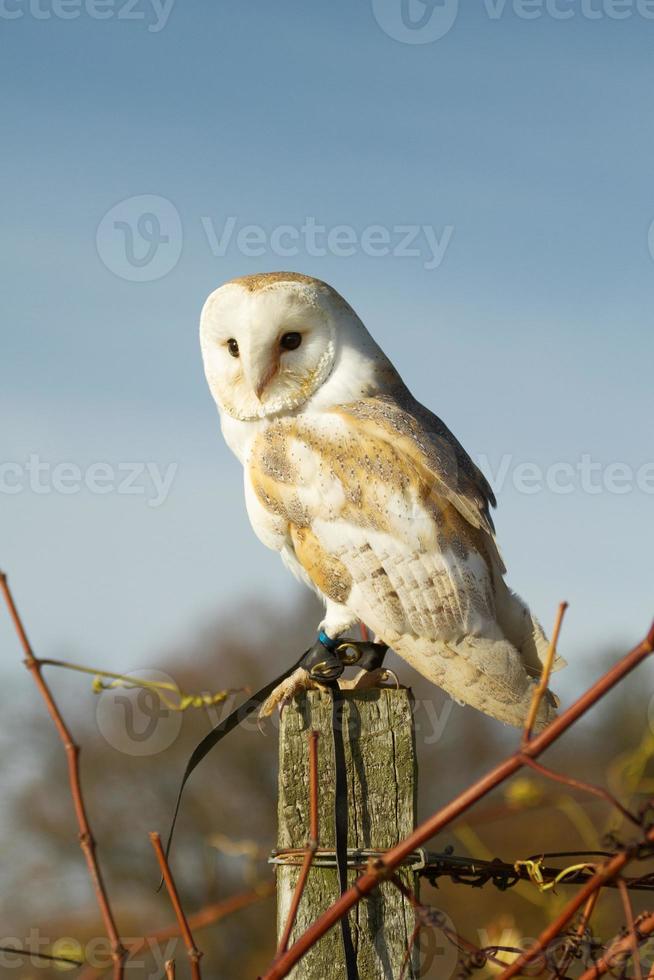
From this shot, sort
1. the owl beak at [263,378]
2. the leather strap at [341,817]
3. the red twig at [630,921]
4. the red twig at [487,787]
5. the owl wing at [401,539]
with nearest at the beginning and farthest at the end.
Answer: the red twig at [487,787], the red twig at [630,921], the leather strap at [341,817], the owl wing at [401,539], the owl beak at [263,378]

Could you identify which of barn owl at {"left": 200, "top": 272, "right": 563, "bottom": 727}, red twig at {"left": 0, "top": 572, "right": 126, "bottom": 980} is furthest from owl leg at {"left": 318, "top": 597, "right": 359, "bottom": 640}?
red twig at {"left": 0, "top": 572, "right": 126, "bottom": 980}

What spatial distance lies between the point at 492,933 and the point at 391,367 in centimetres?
215

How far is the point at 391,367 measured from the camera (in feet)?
12.5

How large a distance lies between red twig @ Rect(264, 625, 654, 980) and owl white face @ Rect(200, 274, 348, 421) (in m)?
2.59

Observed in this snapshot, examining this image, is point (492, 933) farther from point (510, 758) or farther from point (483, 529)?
point (483, 529)

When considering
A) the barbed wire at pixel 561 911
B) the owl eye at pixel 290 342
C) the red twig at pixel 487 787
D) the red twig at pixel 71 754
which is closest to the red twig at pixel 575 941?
the barbed wire at pixel 561 911

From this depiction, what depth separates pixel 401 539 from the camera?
11.2ft

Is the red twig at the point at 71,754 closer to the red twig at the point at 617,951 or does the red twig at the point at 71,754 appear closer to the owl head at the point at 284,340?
the red twig at the point at 617,951

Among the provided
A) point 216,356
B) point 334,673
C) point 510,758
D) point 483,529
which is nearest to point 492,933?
point 334,673

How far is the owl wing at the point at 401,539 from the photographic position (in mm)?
3348

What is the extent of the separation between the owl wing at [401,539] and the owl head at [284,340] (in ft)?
0.36

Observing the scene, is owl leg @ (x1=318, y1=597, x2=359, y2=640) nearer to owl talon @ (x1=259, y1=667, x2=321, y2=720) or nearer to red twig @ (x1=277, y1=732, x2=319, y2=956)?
owl talon @ (x1=259, y1=667, x2=321, y2=720)

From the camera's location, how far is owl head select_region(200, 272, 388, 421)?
3.61m

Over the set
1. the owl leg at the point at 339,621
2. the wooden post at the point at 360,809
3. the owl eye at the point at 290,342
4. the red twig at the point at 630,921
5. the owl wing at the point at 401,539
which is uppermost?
the owl eye at the point at 290,342
